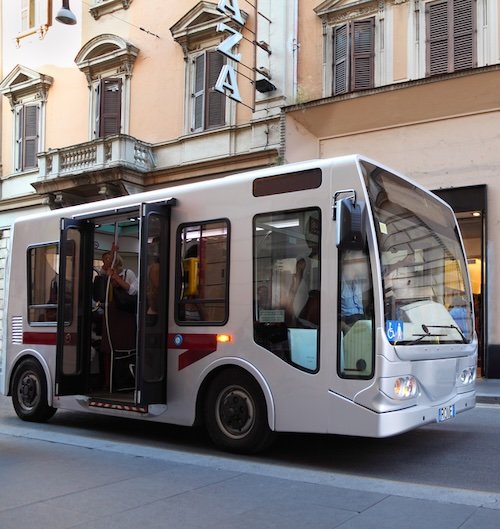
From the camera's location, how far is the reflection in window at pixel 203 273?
6625mm

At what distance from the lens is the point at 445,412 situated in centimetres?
602

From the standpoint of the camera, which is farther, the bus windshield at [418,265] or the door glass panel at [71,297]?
the door glass panel at [71,297]

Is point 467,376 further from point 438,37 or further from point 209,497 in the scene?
point 438,37

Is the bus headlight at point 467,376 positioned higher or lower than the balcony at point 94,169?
lower

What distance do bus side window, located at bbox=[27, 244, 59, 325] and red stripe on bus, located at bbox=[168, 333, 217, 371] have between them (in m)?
2.19

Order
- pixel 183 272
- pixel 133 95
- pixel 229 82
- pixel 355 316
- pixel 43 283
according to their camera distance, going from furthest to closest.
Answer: pixel 133 95 < pixel 229 82 < pixel 43 283 < pixel 183 272 < pixel 355 316

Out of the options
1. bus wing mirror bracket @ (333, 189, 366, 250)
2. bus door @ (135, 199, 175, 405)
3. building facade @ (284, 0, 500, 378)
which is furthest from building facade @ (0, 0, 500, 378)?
bus wing mirror bracket @ (333, 189, 366, 250)

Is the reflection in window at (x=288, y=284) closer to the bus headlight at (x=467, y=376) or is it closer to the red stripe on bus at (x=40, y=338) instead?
Answer: the bus headlight at (x=467, y=376)

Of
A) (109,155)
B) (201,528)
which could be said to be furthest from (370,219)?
(109,155)

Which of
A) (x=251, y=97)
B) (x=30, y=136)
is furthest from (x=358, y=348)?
(x=30, y=136)

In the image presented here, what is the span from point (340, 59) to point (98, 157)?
7.35 m

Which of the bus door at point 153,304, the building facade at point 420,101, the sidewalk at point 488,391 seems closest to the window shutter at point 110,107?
the building facade at point 420,101

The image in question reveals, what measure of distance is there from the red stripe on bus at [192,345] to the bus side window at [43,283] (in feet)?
7.19

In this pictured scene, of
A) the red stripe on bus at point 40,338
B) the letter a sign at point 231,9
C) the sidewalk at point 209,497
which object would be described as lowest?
the sidewalk at point 209,497
